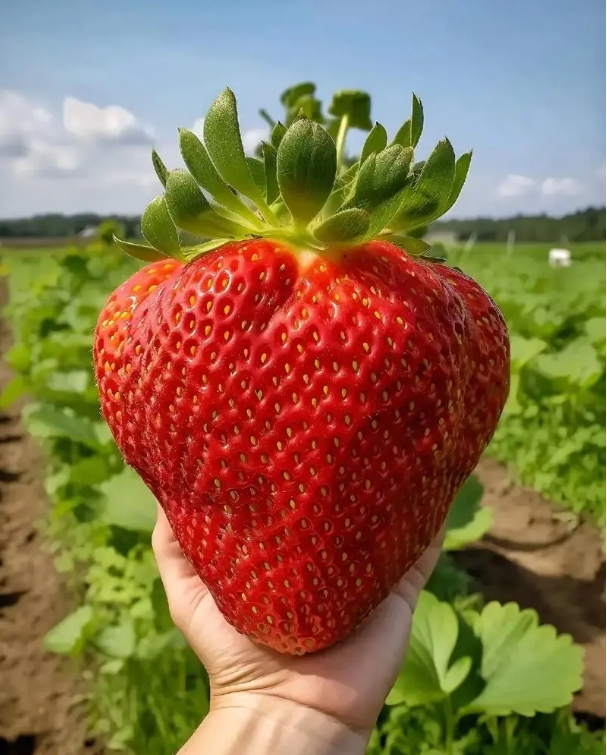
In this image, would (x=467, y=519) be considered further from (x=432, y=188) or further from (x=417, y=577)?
(x=432, y=188)

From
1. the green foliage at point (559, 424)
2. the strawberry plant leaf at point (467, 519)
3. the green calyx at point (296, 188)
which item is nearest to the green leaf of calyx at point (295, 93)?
the green calyx at point (296, 188)

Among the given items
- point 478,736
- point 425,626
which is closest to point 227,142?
point 425,626

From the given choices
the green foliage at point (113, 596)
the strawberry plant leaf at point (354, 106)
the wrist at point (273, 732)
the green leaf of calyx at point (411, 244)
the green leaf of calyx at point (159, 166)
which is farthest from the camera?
the green foliage at point (113, 596)

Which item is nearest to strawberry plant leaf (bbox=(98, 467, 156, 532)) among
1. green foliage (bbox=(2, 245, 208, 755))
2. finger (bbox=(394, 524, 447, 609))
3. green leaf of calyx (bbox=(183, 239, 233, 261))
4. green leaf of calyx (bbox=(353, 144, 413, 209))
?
green foliage (bbox=(2, 245, 208, 755))

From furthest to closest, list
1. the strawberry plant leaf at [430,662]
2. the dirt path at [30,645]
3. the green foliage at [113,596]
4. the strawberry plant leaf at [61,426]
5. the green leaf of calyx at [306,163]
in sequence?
the strawberry plant leaf at [61,426] < the dirt path at [30,645] < the green foliage at [113,596] < the strawberry plant leaf at [430,662] < the green leaf of calyx at [306,163]

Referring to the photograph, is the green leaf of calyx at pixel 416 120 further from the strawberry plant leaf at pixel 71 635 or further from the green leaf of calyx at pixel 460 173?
the strawberry plant leaf at pixel 71 635

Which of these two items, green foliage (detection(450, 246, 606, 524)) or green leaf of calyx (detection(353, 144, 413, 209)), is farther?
green foliage (detection(450, 246, 606, 524))

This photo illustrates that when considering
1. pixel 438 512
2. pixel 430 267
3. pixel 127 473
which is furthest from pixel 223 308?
pixel 127 473

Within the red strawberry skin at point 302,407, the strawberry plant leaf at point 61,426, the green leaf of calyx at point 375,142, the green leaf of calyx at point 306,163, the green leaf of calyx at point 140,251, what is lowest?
the strawberry plant leaf at point 61,426

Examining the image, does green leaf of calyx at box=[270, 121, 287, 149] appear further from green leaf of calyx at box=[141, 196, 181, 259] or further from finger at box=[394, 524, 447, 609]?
finger at box=[394, 524, 447, 609]
